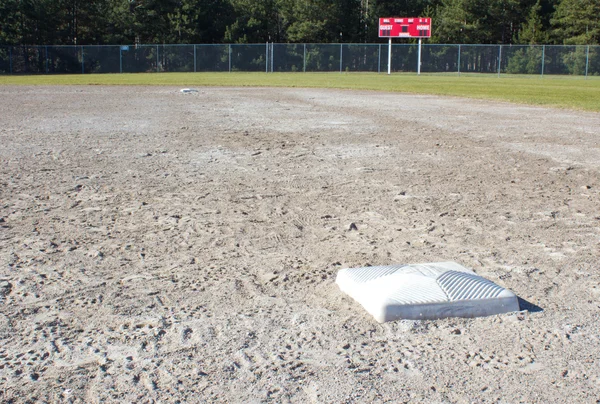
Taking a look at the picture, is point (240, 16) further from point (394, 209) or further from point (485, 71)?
point (394, 209)

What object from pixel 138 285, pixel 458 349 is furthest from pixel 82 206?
pixel 458 349

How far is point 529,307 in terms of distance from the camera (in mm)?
3498

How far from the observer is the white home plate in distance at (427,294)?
3.33 metres

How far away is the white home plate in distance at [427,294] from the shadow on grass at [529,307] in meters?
Result: 0.07

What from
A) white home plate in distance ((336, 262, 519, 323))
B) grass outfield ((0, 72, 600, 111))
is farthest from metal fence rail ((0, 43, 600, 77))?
white home plate in distance ((336, 262, 519, 323))

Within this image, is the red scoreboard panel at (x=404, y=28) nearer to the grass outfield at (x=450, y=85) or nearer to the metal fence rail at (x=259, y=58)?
the metal fence rail at (x=259, y=58)

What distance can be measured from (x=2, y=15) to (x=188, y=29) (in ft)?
50.4

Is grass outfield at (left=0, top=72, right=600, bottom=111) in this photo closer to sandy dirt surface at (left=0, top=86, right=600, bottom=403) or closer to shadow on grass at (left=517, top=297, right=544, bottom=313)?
sandy dirt surface at (left=0, top=86, right=600, bottom=403)

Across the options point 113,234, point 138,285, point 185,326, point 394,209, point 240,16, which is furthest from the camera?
point 240,16

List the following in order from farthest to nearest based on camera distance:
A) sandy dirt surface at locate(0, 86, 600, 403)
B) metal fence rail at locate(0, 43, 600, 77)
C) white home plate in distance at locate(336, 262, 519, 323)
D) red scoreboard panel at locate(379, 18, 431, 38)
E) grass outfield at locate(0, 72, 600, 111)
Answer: metal fence rail at locate(0, 43, 600, 77), red scoreboard panel at locate(379, 18, 431, 38), grass outfield at locate(0, 72, 600, 111), white home plate in distance at locate(336, 262, 519, 323), sandy dirt surface at locate(0, 86, 600, 403)

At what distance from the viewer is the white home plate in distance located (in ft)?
10.9

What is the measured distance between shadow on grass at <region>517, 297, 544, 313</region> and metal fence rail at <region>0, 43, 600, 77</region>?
4666 cm

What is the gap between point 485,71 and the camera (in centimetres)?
4875

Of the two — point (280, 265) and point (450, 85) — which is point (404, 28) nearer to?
point (450, 85)
